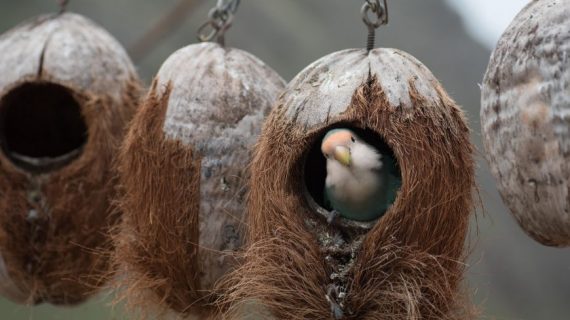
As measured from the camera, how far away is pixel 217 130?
88.7 inches

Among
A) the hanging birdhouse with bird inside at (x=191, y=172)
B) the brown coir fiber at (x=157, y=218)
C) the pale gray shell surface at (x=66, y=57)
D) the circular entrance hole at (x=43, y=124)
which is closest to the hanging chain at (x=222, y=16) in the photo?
the hanging birdhouse with bird inside at (x=191, y=172)

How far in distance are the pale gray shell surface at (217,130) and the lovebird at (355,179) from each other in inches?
10.2

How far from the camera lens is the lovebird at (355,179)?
200cm

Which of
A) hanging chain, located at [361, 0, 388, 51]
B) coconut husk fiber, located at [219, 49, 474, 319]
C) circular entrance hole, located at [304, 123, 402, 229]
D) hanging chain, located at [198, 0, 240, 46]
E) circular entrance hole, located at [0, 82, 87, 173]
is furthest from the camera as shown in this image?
circular entrance hole, located at [0, 82, 87, 173]

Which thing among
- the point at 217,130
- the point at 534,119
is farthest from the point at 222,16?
the point at 534,119

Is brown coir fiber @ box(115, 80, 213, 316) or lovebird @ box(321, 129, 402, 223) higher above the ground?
lovebird @ box(321, 129, 402, 223)

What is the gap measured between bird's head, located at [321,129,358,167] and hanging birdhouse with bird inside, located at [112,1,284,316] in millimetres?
310

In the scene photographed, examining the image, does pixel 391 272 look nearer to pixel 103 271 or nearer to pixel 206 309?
pixel 206 309

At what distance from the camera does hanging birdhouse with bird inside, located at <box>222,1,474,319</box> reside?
75.6 inches

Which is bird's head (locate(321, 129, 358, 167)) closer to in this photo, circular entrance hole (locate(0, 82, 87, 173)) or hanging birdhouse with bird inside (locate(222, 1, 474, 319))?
hanging birdhouse with bird inside (locate(222, 1, 474, 319))

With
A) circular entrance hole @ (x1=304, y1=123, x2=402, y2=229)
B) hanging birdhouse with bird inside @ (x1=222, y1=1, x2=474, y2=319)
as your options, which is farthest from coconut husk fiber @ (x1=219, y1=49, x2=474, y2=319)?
circular entrance hole @ (x1=304, y1=123, x2=402, y2=229)

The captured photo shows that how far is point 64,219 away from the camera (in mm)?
2564

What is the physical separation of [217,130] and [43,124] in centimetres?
79

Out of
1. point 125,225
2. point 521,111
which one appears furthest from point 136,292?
point 521,111
